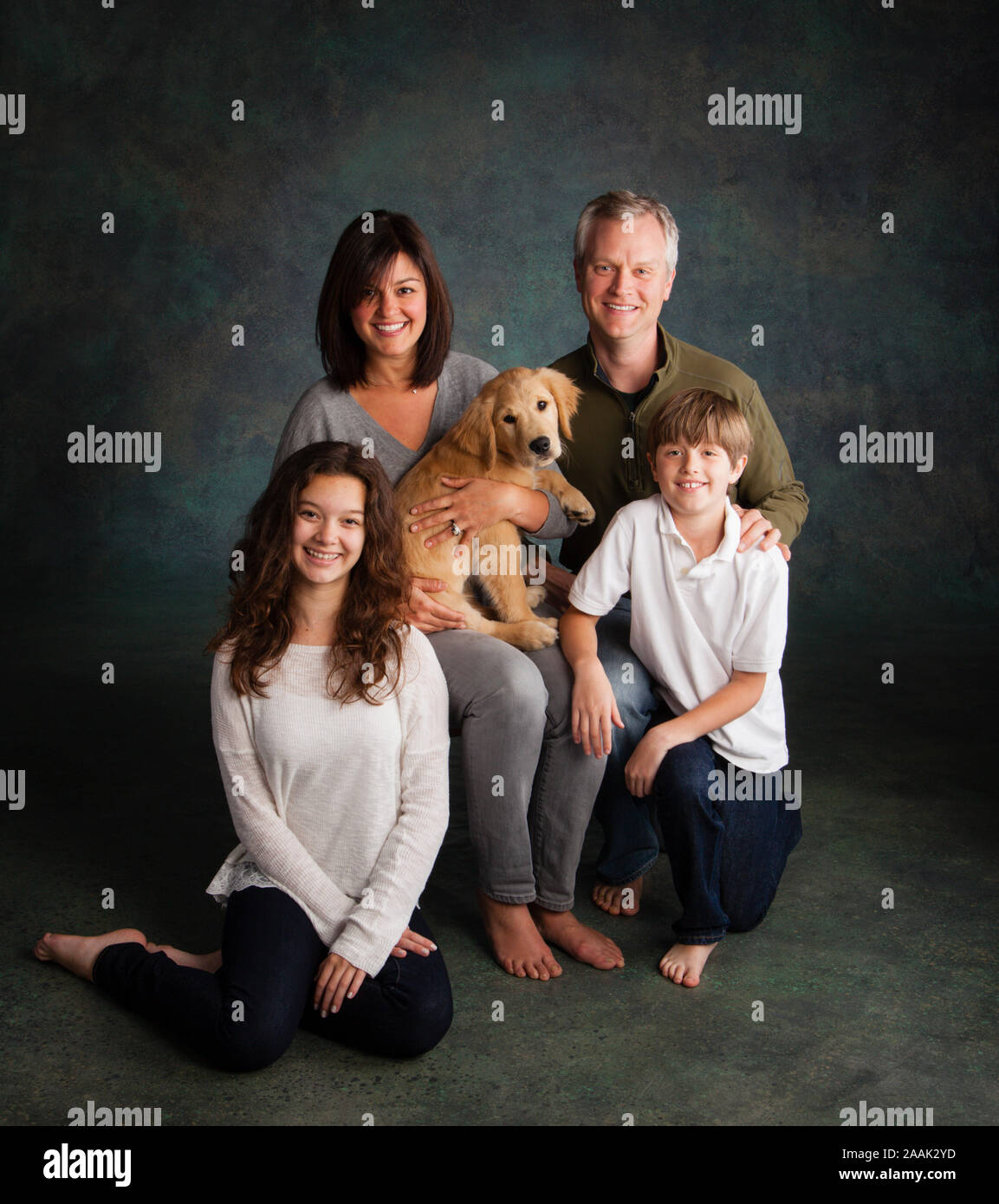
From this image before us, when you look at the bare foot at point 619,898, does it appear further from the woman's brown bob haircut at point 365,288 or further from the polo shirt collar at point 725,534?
Answer: the woman's brown bob haircut at point 365,288

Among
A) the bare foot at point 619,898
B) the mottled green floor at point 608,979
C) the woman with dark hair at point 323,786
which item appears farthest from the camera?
the bare foot at point 619,898

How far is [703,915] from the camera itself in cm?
234

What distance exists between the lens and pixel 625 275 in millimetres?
2670

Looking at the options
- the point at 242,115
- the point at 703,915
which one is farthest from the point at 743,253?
the point at 703,915

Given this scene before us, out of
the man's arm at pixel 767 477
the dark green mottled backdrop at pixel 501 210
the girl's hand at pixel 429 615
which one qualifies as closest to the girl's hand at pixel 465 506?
the girl's hand at pixel 429 615

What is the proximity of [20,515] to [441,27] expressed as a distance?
323 cm

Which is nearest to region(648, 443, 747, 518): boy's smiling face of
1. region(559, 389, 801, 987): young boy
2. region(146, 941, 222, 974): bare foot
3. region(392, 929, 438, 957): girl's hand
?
region(559, 389, 801, 987): young boy

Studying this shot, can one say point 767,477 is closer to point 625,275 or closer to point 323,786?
point 625,275

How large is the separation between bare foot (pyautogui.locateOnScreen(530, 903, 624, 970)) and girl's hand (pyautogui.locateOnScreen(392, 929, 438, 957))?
1.26 ft

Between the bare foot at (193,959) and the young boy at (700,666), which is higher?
the young boy at (700,666)

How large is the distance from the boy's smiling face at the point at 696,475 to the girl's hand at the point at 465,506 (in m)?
0.39

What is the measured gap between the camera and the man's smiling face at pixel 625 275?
2664 millimetres

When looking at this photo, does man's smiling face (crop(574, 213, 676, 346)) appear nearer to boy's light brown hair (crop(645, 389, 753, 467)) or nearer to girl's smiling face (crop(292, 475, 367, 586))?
boy's light brown hair (crop(645, 389, 753, 467))

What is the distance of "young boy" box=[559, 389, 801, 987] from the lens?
234cm
